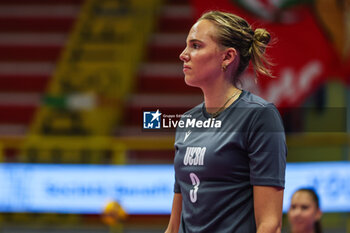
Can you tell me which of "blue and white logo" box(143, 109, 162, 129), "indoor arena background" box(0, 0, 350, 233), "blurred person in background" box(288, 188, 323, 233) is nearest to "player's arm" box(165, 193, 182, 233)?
"blue and white logo" box(143, 109, 162, 129)

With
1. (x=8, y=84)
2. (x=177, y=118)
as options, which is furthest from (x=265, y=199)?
(x=8, y=84)

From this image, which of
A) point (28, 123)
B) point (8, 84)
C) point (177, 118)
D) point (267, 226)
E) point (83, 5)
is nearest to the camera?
point (267, 226)

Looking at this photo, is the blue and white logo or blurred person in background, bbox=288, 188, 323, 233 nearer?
the blue and white logo

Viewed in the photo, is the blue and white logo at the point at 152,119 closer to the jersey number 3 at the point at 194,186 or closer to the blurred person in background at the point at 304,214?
the jersey number 3 at the point at 194,186

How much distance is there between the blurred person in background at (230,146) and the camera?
1801mm

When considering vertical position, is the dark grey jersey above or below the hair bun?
below

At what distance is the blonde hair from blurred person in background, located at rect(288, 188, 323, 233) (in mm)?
1996

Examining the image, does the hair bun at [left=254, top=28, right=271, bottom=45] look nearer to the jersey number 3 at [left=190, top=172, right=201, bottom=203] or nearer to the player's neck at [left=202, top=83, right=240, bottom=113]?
the player's neck at [left=202, top=83, right=240, bottom=113]

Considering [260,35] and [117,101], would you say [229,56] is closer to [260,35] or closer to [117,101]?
[260,35]

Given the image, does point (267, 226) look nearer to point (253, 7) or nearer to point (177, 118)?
point (177, 118)

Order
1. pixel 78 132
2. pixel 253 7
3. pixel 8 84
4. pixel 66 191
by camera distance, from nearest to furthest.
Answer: pixel 253 7
pixel 66 191
pixel 78 132
pixel 8 84

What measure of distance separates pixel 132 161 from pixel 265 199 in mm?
4942

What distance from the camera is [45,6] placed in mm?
11898

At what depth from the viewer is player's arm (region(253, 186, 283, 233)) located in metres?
1.78
